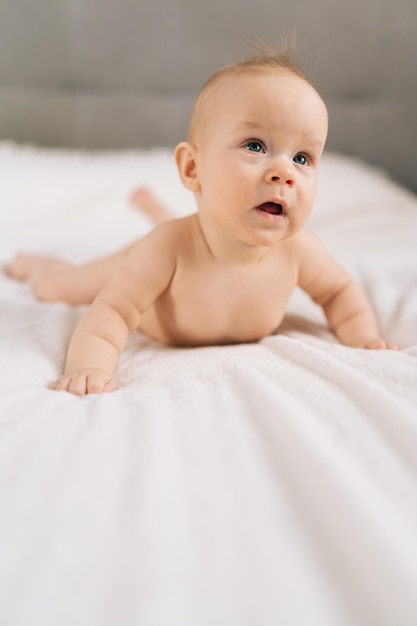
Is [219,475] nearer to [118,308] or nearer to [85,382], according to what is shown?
[85,382]

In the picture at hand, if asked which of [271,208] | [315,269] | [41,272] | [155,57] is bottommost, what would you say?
[41,272]

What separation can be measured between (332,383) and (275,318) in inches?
9.9

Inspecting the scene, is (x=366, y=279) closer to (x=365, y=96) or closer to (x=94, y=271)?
(x=94, y=271)

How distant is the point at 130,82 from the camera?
1.98 metres

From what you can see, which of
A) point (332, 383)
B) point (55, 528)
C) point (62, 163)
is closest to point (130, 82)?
point (62, 163)

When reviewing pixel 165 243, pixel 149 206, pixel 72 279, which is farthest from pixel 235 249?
pixel 149 206

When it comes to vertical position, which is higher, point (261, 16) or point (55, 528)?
point (261, 16)

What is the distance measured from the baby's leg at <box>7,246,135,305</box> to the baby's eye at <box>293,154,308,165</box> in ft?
1.08

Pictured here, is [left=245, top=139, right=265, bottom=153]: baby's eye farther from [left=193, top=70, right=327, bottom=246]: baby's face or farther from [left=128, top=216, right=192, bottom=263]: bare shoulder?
[left=128, top=216, right=192, bottom=263]: bare shoulder

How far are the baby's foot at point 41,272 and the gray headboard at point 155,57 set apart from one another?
33.0 inches

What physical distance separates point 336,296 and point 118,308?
0.33m

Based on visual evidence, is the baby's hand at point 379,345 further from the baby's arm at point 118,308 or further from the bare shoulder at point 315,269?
the baby's arm at point 118,308

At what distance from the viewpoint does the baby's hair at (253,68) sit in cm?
81

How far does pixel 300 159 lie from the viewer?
81 cm
